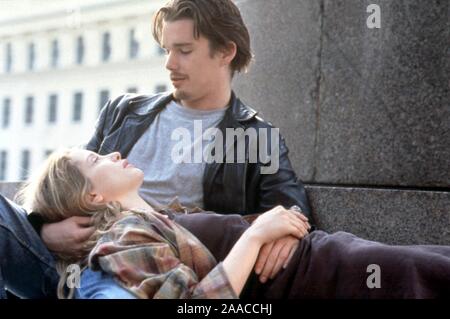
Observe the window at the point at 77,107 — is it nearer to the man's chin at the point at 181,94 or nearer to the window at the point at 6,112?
the window at the point at 6,112

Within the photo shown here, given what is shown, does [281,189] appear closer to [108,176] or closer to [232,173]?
[232,173]

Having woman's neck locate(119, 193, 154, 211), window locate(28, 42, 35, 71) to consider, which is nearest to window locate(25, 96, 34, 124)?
window locate(28, 42, 35, 71)

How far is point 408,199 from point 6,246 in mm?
→ 1657

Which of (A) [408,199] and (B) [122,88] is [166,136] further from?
(B) [122,88]

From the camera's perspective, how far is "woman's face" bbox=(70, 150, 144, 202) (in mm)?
3016

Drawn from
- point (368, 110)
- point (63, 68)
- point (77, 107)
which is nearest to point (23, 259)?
point (368, 110)

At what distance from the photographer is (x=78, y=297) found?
106 inches

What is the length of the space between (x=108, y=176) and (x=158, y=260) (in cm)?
55

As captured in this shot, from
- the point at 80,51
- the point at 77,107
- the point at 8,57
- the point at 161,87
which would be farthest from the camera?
the point at 8,57

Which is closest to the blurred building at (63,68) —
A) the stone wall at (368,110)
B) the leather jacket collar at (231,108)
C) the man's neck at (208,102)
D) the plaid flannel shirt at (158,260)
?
the stone wall at (368,110)

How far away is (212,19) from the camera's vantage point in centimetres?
385

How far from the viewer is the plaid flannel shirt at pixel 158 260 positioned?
2486 mm

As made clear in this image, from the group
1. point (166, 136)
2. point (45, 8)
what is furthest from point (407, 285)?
point (45, 8)

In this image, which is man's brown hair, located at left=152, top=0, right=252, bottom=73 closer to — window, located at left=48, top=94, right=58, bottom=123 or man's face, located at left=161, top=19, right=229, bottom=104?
man's face, located at left=161, top=19, right=229, bottom=104
